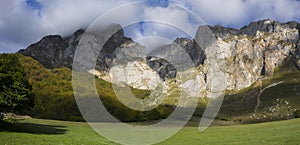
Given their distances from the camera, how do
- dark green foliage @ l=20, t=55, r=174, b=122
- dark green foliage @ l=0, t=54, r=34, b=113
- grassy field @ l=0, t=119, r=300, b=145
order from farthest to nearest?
1. dark green foliage @ l=20, t=55, r=174, b=122
2. dark green foliage @ l=0, t=54, r=34, b=113
3. grassy field @ l=0, t=119, r=300, b=145

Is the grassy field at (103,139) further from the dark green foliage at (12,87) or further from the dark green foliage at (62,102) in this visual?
the dark green foliage at (62,102)

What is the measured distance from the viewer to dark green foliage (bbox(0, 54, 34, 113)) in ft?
160

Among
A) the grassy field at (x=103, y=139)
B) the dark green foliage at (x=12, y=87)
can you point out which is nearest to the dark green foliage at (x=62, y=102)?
the dark green foliage at (x=12, y=87)

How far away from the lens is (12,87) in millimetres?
50344

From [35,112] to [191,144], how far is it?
85592mm

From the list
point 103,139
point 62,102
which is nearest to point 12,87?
point 103,139

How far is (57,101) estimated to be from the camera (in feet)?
400

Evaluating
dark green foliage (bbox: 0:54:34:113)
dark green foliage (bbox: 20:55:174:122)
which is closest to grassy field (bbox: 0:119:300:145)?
dark green foliage (bbox: 0:54:34:113)

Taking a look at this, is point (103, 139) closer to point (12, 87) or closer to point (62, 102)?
point (12, 87)

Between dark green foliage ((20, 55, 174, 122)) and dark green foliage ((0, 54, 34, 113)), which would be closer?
dark green foliage ((0, 54, 34, 113))

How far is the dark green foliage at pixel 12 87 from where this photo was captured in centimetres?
4885

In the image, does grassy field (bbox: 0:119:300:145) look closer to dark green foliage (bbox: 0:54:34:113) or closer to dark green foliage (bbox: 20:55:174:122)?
dark green foliage (bbox: 0:54:34:113)

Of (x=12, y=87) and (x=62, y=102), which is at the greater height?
(x=62, y=102)

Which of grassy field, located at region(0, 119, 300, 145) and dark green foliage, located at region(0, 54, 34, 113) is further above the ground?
dark green foliage, located at region(0, 54, 34, 113)
